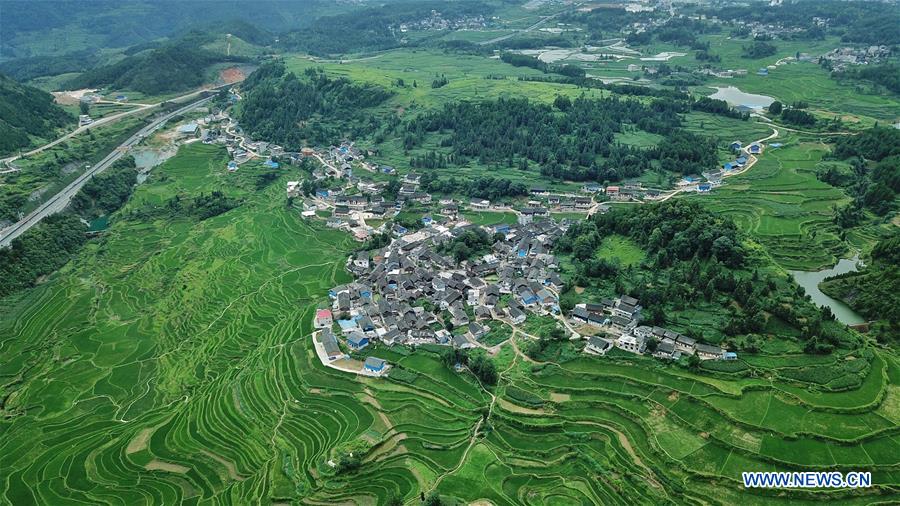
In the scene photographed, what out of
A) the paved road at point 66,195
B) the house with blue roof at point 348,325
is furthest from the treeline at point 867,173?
the paved road at point 66,195

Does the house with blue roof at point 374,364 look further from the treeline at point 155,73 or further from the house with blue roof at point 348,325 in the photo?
the treeline at point 155,73

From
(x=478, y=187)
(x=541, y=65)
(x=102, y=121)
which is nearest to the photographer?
(x=478, y=187)

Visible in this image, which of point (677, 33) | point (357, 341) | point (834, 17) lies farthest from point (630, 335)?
point (834, 17)

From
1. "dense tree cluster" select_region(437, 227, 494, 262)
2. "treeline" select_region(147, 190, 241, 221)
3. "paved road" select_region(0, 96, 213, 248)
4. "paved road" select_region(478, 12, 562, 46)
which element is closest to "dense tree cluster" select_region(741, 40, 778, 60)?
"paved road" select_region(478, 12, 562, 46)

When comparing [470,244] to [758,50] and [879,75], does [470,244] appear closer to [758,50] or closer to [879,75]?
[879,75]

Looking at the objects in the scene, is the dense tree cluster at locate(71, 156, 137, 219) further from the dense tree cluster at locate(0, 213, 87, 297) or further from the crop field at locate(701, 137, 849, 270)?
the crop field at locate(701, 137, 849, 270)

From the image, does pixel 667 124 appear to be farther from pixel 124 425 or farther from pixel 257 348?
pixel 124 425
